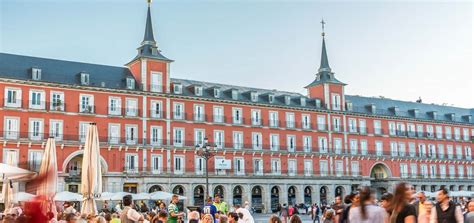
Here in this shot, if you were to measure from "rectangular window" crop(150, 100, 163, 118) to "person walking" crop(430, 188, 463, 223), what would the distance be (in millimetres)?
42829

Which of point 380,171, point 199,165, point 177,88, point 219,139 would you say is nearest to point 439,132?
point 380,171

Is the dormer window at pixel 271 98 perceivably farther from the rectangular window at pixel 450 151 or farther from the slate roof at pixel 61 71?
the rectangular window at pixel 450 151

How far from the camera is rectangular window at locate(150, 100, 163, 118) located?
166 ft

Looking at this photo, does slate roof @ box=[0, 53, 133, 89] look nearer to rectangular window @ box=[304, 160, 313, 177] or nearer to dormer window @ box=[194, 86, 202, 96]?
dormer window @ box=[194, 86, 202, 96]

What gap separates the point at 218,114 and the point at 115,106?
11.0 meters

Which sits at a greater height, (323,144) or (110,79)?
(110,79)

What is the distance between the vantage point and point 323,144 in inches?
2426

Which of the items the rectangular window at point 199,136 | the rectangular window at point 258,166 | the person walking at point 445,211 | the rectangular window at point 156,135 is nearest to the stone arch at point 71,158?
the rectangular window at point 156,135

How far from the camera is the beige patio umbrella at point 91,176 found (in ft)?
56.0

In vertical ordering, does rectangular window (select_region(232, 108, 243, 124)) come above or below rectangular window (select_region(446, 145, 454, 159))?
above

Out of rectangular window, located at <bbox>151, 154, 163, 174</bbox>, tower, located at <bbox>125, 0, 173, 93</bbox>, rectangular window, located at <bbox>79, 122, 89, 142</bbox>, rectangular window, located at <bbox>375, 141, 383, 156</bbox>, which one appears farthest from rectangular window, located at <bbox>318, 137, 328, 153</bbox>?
rectangular window, located at <bbox>79, 122, 89, 142</bbox>

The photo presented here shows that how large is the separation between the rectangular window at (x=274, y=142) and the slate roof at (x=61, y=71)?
16.2 m

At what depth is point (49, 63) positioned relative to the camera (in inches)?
1941

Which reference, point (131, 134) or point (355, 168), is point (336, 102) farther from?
point (131, 134)
